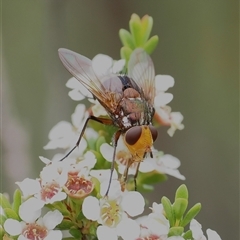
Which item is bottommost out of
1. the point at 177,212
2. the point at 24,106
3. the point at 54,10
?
the point at 24,106

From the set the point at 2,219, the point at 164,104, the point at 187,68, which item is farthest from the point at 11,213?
the point at 187,68

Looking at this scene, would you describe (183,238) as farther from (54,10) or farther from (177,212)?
(54,10)

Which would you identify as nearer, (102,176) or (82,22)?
(102,176)

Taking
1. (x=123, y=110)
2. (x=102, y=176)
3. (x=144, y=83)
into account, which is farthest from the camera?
(x=144, y=83)

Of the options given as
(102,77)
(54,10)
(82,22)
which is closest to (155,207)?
(102,77)

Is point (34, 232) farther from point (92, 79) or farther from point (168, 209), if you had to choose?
point (92, 79)

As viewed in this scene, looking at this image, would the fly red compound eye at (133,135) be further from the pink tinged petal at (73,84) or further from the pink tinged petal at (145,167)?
the pink tinged petal at (73,84)

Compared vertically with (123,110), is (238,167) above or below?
below
